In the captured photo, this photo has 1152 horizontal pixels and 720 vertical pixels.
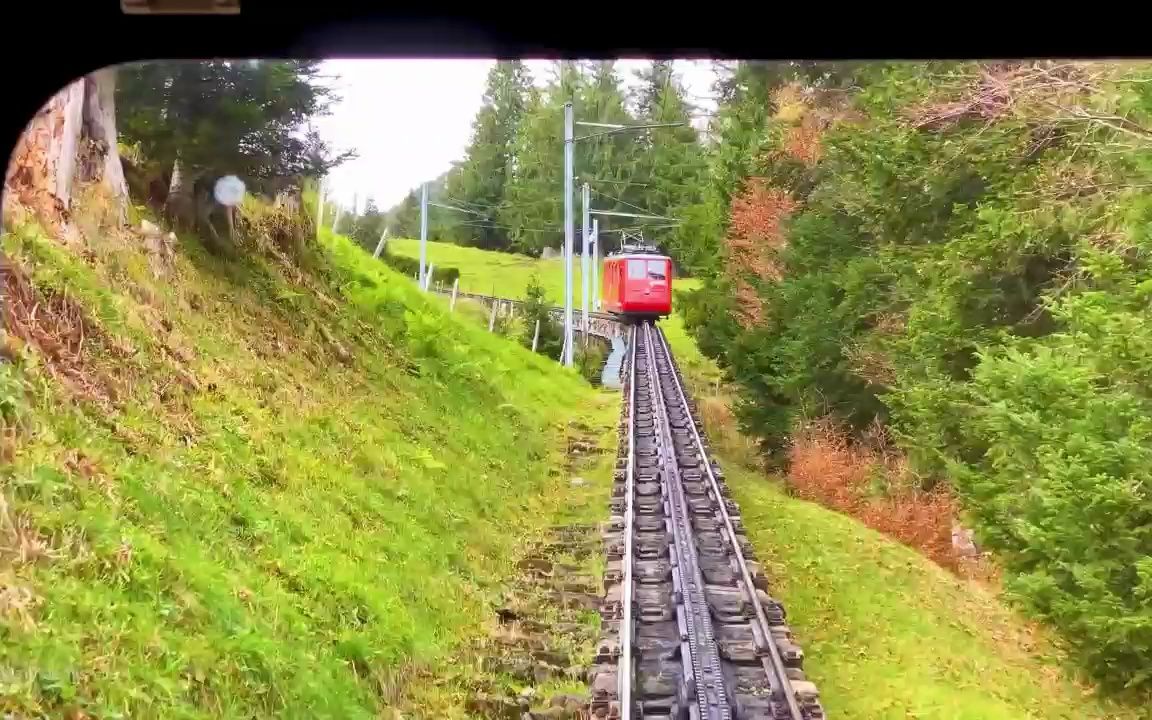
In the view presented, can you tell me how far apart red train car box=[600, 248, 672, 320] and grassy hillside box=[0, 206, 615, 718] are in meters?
12.7

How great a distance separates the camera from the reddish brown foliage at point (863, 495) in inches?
459

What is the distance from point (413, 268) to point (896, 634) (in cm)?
2088

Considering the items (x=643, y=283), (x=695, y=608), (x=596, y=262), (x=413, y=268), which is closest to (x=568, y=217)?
(x=643, y=283)

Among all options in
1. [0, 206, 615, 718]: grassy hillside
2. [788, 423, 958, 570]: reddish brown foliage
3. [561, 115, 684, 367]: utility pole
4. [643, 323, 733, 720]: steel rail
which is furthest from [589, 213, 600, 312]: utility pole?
[0, 206, 615, 718]: grassy hillside

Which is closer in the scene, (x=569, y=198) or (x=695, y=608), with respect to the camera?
(x=695, y=608)

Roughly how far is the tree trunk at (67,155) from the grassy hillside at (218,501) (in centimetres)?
41

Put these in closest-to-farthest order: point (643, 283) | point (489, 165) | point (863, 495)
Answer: point (863, 495)
point (643, 283)
point (489, 165)

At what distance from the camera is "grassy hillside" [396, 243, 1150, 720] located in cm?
638

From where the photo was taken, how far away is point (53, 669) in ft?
11.9

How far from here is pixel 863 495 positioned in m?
13.1

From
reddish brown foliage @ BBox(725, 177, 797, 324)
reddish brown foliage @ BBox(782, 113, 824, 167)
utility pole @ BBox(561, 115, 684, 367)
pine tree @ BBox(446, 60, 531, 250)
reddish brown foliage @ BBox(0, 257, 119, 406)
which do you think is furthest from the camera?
pine tree @ BBox(446, 60, 531, 250)

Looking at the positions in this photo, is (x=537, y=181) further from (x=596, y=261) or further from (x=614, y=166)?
(x=596, y=261)

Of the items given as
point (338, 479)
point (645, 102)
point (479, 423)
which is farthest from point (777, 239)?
point (338, 479)

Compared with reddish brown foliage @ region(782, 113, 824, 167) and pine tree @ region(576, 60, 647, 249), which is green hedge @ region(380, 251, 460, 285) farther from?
reddish brown foliage @ region(782, 113, 824, 167)
